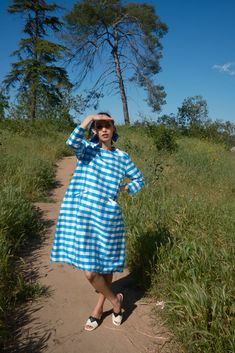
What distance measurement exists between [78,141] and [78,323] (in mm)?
1534

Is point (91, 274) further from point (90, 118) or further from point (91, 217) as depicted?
point (90, 118)

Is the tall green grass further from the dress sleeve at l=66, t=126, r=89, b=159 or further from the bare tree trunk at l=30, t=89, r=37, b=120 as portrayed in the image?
the bare tree trunk at l=30, t=89, r=37, b=120

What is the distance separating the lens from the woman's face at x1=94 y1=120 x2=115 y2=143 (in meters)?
2.72

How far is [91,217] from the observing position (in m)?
2.59

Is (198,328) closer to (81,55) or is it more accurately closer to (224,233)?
(224,233)

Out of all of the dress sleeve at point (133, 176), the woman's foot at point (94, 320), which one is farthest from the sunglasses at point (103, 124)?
the woman's foot at point (94, 320)

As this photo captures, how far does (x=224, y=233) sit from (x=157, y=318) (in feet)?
4.57

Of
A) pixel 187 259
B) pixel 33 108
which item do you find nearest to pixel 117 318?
pixel 187 259

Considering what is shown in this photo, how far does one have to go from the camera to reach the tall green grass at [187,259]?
7.85 feet

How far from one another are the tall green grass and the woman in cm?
60

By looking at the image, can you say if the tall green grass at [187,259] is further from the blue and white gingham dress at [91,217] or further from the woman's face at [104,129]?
the woman's face at [104,129]

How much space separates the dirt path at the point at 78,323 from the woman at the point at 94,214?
17 centimetres

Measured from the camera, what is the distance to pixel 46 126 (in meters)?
15.9

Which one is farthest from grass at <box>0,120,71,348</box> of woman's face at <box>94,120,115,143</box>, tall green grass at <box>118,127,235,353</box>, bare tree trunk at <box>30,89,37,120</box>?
bare tree trunk at <box>30,89,37,120</box>
